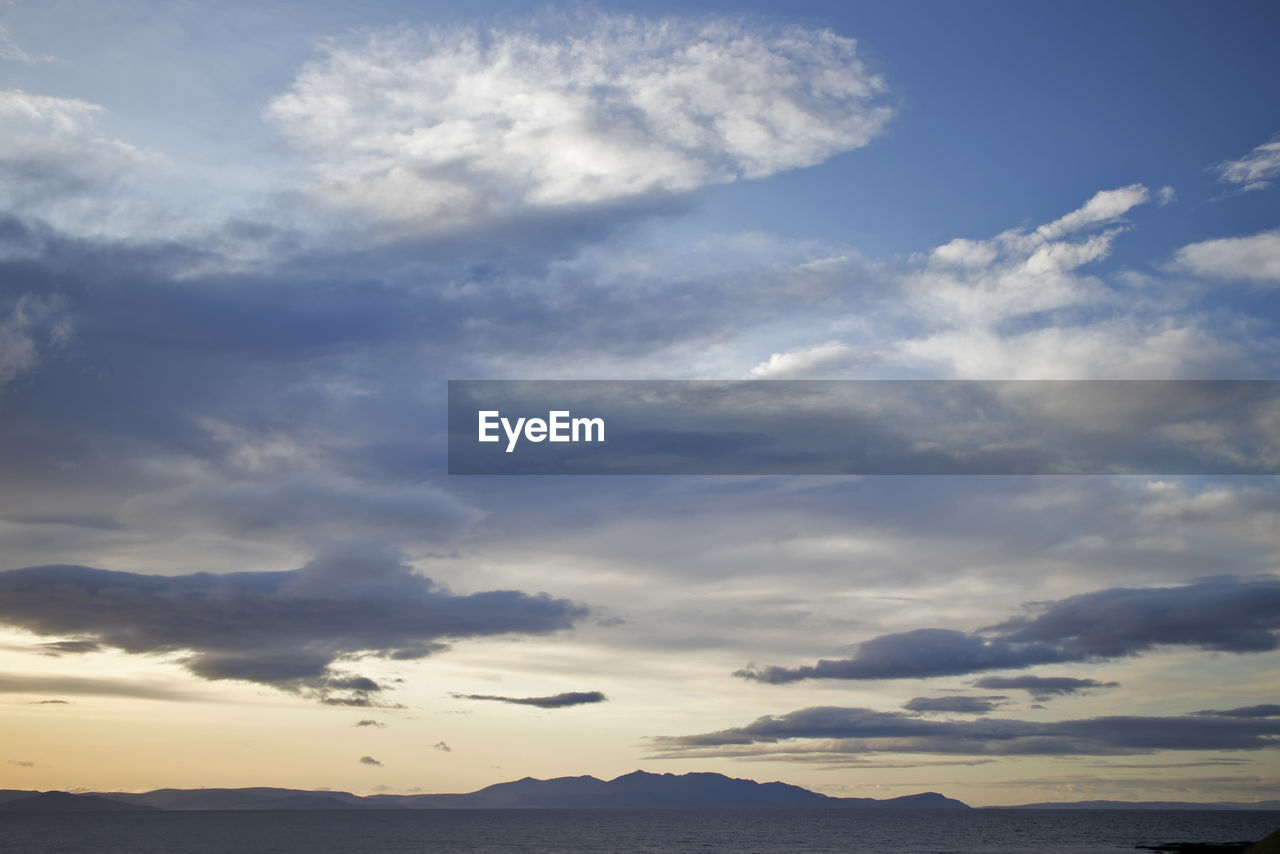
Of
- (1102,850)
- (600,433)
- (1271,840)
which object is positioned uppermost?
(600,433)

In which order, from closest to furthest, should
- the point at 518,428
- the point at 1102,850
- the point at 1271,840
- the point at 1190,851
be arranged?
1. the point at 518,428
2. the point at 1271,840
3. the point at 1190,851
4. the point at 1102,850

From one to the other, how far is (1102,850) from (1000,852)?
23300 mm

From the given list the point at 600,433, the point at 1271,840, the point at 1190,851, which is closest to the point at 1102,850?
the point at 1190,851

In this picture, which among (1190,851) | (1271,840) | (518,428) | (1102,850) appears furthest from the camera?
(1102,850)

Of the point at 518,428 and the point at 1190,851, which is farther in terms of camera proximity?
the point at 1190,851

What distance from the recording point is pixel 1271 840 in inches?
3388

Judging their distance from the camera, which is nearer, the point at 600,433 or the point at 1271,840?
the point at 600,433

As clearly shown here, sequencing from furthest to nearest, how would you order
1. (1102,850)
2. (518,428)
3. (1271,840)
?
(1102,850), (1271,840), (518,428)

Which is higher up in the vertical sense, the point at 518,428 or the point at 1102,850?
the point at 518,428

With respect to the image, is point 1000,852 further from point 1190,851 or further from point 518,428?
point 518,428

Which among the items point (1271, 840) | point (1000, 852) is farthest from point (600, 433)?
point (1000, 852)

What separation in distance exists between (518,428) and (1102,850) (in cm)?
19741

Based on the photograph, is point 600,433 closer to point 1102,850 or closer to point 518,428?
point 518,428

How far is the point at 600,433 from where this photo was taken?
190ft
